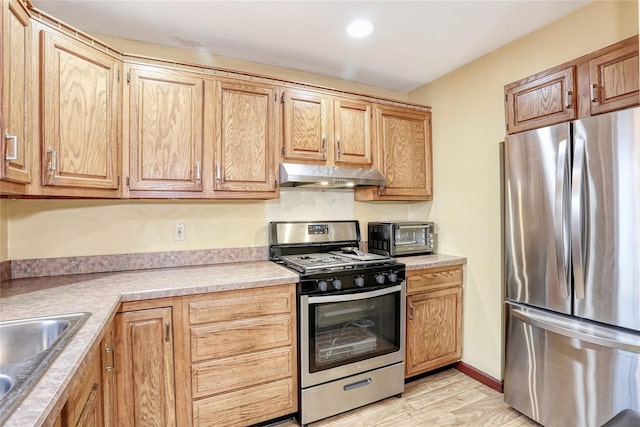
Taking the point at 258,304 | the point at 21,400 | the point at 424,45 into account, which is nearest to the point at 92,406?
the point at 21,400

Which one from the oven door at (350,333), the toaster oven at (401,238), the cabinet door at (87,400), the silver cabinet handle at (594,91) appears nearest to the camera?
the cabinet door at (87,400)

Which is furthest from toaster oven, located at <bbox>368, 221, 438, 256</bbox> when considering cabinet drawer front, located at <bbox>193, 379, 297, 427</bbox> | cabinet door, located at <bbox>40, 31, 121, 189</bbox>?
cabinet door, located at <bbox>40, 31, 121, 189</bbox>

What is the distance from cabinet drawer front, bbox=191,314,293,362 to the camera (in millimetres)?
1782

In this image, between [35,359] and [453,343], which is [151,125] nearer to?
[35,359]

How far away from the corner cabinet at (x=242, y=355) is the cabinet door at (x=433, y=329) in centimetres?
94

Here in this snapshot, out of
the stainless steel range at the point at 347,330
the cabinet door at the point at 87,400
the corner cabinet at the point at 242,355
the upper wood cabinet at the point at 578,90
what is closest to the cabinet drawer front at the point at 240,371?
the corner cabinet at the point at 242,355

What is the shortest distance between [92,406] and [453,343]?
2419 mm

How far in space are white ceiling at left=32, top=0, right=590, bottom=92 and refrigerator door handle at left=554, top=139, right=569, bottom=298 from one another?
0.91 metres

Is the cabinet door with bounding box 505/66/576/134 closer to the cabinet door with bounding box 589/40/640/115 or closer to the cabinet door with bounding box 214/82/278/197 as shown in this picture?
the cabinet door with bounding box 589/40/640/115

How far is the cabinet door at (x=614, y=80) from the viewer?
63.9 inches

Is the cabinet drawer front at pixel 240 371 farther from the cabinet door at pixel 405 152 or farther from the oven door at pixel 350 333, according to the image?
the cabinet door at pixel 405 152

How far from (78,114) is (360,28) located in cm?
172

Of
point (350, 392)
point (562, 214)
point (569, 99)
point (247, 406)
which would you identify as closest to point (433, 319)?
point (350, 392)

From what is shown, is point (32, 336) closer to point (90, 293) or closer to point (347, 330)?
point (90, 293)
